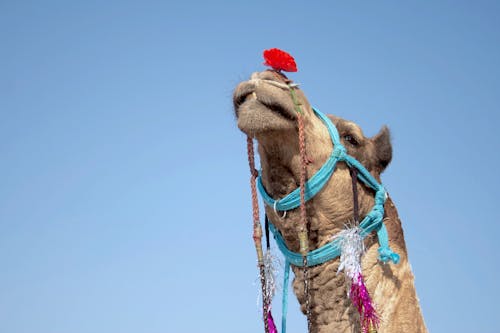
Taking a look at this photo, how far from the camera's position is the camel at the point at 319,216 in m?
4.95

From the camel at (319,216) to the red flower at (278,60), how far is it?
0.07m

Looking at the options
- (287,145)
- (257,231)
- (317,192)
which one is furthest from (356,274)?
(287,145)

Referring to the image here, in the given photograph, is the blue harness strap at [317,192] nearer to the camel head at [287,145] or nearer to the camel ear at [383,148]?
the camel head at [287,145]

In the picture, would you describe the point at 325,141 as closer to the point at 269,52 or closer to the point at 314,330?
the point at 269,52

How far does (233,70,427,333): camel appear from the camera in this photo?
16.2 feet

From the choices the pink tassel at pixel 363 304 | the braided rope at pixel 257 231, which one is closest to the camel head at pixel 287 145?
the braided rope at pixel 257 231

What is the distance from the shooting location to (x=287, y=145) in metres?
5.05

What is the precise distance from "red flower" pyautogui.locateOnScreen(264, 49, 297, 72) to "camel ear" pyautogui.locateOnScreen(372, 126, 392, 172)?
878mm

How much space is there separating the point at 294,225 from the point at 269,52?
123 cm

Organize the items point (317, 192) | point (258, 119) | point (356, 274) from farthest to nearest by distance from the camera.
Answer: point (317, 192) < point (356, 274) < point (258, 119)

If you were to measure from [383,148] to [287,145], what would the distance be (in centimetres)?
91

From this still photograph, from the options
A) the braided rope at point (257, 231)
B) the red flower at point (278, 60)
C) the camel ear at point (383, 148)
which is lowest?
the braided rope at point (257, 231)

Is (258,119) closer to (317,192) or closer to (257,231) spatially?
(317,192)

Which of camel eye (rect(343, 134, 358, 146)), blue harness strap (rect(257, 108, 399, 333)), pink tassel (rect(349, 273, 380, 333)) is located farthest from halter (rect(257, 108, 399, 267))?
pink tassel (rect(349, 273, 380, 333))
